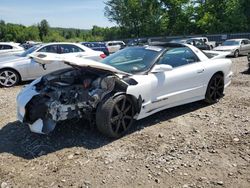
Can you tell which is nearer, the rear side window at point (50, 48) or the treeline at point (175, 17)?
the rear side window at point (50, 48)

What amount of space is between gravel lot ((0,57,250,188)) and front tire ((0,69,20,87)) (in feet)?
13.2

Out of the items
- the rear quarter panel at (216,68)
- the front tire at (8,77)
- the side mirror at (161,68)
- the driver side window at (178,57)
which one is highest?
the driver side window at (178,57)

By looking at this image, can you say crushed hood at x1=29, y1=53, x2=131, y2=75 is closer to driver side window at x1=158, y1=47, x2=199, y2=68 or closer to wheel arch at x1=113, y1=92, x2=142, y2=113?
wheel arch at x1=113, y1=92, x2=142, y2=113

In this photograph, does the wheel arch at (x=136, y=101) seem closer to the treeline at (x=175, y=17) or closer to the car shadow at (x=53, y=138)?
the car shadow at (x=53, y=138)

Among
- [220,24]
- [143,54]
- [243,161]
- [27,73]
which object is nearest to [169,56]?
[143,54]

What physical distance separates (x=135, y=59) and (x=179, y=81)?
3.02 feet

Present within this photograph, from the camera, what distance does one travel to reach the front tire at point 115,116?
4629 millimetres

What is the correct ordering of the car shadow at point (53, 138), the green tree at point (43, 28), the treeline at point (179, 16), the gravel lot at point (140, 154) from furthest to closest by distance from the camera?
the green tree at point (43, 28), the treeline at point (179, 16), the car shadow at point (53, 138), the gravel lot at point (140, 154)

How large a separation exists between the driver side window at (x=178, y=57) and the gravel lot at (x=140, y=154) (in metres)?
1.03

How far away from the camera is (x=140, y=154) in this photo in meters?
4.35

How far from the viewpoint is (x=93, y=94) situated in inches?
185

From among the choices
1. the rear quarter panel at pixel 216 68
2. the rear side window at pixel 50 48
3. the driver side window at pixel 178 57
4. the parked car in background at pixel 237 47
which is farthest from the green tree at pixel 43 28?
the driver side window at pixel 178 57

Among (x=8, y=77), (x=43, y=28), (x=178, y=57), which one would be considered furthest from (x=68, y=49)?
(x=43, y=28)

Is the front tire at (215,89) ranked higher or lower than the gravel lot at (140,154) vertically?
higher
